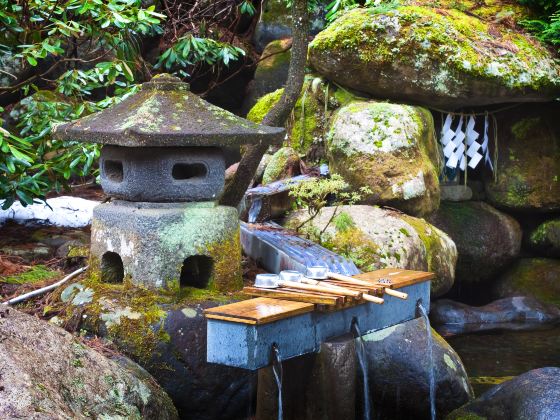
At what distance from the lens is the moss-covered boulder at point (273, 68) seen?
49.7 feet

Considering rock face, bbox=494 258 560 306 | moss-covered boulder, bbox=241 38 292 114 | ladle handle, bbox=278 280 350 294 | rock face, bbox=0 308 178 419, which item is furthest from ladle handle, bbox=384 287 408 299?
moss-covered boulder, bbox=241 38 292 114

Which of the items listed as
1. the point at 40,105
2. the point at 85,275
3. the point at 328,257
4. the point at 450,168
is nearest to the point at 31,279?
the point at 85,275

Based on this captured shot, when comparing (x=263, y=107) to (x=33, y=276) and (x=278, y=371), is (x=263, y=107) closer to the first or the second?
(x=33, y=276)

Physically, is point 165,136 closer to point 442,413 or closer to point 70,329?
point 70,329

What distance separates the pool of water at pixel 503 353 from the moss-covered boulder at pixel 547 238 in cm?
180

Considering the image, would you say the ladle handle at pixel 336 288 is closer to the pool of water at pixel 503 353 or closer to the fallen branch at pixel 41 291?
the fallen branch at pixel 41 291

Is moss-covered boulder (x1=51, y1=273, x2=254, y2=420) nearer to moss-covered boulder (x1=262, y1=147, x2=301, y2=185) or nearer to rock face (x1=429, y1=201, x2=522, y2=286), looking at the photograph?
moss-covered boulder (x1=262, y1=147, x2=301, y2=185)

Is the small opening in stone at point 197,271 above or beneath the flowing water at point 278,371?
above

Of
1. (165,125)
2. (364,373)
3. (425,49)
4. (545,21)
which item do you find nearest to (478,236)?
(425,49)

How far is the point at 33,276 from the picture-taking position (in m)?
8.44

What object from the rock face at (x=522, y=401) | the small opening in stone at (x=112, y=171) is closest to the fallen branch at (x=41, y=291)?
the small opening in stone at (x=112, y=171)

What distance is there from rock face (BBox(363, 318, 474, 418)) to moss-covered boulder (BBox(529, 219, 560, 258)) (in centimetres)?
613

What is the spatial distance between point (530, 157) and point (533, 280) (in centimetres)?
204

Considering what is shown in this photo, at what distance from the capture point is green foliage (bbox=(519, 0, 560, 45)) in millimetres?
12047
